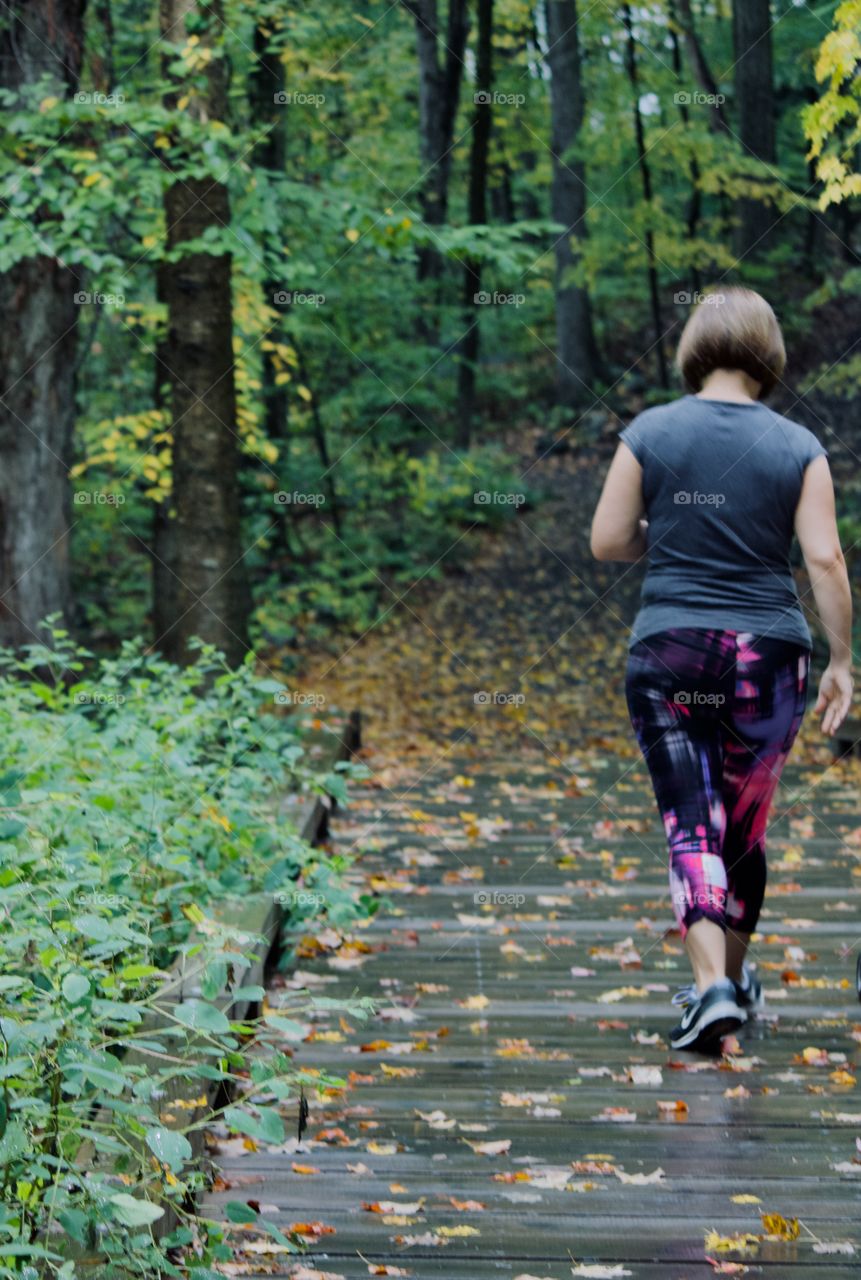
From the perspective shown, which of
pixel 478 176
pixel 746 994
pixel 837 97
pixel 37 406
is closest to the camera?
pixel 746 994

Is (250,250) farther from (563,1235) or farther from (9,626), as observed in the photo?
(563,1235)

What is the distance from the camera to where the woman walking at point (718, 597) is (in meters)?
3.81

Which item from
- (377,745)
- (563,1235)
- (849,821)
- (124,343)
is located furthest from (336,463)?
(563,1235)

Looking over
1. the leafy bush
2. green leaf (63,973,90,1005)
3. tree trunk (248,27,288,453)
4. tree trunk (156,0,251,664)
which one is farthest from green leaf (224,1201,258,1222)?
tree trunk (248,27,288,453)

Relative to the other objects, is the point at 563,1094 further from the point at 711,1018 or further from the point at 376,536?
the point at 376,536

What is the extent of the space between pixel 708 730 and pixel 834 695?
0.34 m

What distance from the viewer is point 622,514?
3.93m

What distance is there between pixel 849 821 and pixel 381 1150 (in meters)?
4.74

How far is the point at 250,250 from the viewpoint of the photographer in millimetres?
8133

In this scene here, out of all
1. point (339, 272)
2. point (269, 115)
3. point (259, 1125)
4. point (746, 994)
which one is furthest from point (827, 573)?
point (339, 272)

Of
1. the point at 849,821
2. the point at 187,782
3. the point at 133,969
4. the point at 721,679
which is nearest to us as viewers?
the point at 133,969

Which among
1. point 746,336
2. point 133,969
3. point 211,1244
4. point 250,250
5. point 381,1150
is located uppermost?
point 250,250

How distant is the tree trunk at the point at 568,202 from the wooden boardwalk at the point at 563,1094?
14516 millimetres

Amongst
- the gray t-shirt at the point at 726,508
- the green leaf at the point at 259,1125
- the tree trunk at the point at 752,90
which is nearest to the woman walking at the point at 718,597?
the gray t-shirt at the point at 726,508
